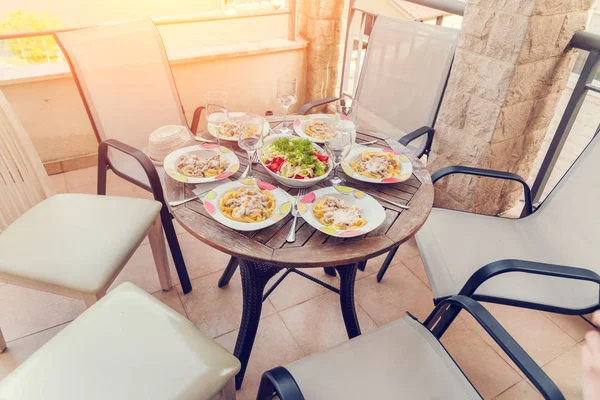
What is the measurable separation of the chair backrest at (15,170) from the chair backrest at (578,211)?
6.97ft

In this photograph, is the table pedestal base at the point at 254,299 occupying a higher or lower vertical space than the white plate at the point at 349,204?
lower

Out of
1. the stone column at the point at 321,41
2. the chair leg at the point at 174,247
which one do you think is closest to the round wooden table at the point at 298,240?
the chair leg at the point at 174,247

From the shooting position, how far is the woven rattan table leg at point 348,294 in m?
1.51

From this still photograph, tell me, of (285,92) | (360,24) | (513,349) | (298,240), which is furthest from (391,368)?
(360,24)

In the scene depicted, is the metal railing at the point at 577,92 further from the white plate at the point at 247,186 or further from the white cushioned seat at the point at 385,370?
the white plate at the point at 247,186

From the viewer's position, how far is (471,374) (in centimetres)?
166

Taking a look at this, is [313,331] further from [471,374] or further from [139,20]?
[139,20]

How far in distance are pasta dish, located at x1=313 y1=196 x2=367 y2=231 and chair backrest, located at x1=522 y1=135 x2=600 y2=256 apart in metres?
0.89

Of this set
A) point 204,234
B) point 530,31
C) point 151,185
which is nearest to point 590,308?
point 530,31

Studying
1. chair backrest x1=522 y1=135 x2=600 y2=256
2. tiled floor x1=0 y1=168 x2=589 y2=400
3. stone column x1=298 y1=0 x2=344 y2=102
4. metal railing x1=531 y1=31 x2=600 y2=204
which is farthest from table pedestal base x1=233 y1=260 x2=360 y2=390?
stone column x1=298 y1=0 x2=344 y2=102

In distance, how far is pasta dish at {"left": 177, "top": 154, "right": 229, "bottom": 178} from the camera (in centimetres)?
145

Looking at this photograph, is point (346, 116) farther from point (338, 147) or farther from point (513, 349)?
point (513, 349)

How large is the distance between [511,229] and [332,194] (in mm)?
893

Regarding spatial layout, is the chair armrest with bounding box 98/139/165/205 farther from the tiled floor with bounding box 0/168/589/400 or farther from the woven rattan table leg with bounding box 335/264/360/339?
the woven rattan table leg with bounding box 335/264/360/339
